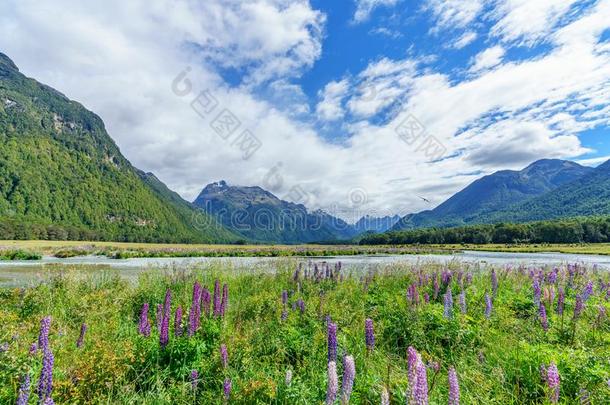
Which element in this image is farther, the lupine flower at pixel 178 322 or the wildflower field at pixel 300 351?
the lupine flower at pixel 178 322

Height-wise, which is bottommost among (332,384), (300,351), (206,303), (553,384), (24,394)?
(300,351)

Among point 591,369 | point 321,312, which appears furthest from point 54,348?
point 591,369

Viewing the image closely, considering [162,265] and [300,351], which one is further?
[162,265]

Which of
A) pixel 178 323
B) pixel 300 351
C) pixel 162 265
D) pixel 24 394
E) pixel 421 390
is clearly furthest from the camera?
pixel 162 265

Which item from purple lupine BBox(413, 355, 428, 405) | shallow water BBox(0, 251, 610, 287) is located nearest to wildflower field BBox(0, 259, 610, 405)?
purple lupine BBox(413, 355, 428, 405)

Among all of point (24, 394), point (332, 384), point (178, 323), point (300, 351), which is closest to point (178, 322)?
point (178, 323)

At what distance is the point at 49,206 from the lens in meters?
162

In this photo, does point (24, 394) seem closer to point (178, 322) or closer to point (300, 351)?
point (178, 322)

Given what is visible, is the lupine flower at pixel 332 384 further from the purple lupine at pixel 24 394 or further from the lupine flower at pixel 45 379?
the lupine flower at pixel 45 379

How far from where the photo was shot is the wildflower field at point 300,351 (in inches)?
136

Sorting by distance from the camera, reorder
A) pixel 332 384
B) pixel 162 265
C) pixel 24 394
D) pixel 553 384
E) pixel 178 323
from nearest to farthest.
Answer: pixel 332 384, pixel 24 394, pixel 553 384, pixel 178 323, pixel 162 265

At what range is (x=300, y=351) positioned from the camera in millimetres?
5320

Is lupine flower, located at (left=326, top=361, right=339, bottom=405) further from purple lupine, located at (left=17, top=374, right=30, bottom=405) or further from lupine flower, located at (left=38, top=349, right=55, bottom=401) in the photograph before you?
lupine flower, located at (left=38, top=349, right=55, bottom=401)

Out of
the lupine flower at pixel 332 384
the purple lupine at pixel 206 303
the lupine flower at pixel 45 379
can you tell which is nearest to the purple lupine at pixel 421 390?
the lupine flower at pixel 332 384
